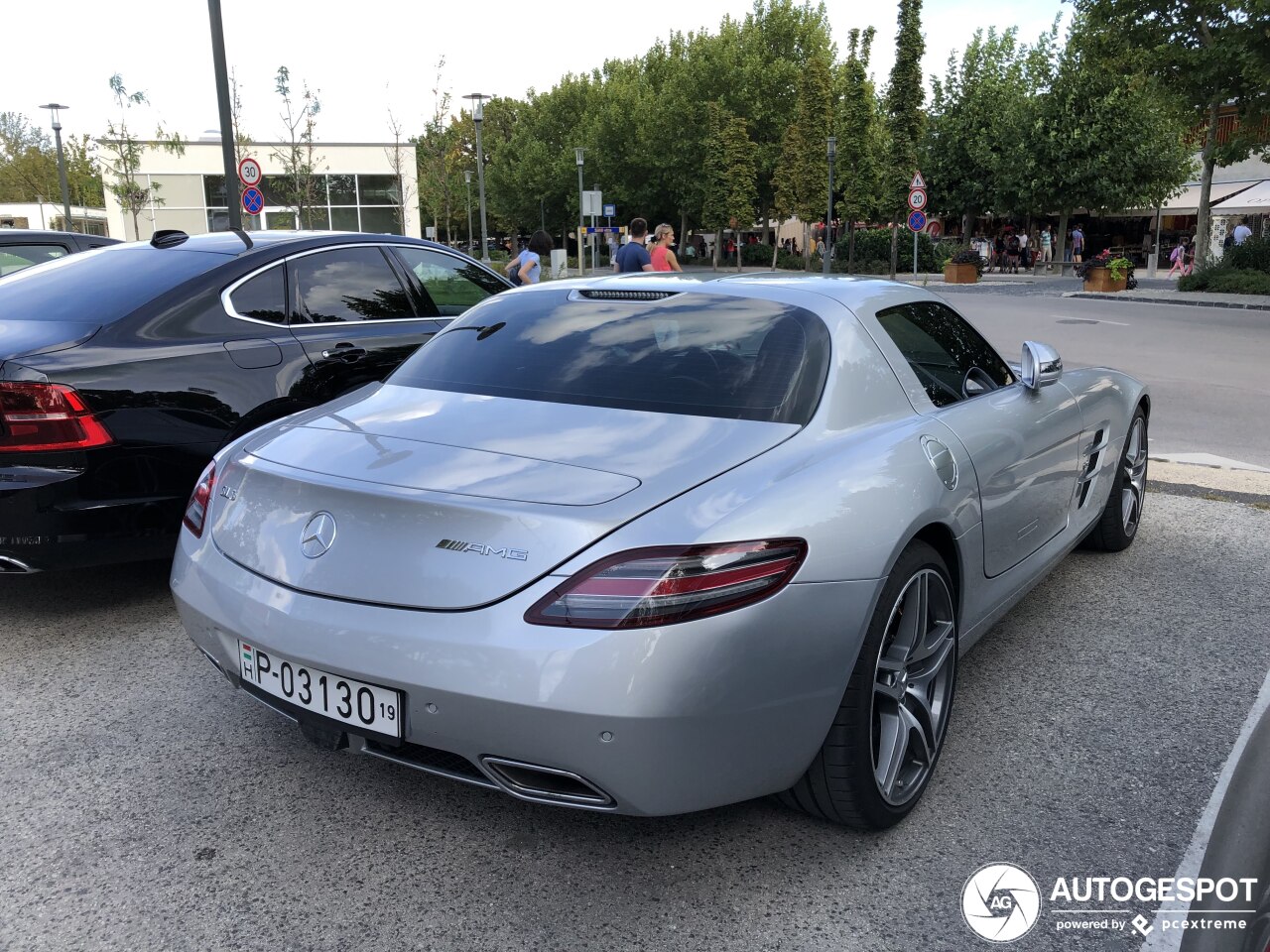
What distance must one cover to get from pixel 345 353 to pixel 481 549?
3018 mm

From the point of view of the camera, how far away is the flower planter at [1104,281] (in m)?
28.9

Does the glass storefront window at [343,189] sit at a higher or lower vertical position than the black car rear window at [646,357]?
higher

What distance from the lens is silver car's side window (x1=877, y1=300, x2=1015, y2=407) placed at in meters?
3.32

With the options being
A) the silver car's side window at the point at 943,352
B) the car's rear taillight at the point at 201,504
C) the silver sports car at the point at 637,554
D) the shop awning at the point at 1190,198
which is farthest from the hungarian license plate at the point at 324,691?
the shop awning at the point at 1190,198

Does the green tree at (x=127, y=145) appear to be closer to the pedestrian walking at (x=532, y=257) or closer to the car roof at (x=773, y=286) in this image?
the pedestrian walking at (x=532, y=257)

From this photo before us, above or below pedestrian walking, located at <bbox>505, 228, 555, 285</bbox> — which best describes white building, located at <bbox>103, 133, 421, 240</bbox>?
above

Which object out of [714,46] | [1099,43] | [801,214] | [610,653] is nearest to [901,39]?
[801,214]

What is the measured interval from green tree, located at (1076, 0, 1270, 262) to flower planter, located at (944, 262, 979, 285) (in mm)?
10317

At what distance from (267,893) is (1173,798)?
2398mm

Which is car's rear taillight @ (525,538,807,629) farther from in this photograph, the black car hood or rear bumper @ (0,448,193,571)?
the black car hood

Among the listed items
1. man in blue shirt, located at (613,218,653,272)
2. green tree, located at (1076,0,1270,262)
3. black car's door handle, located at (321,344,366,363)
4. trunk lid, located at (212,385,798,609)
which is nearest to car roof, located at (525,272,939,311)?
trunk lid, located at (212,385,798,609)

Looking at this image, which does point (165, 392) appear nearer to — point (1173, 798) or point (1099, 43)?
point (1173, 798)

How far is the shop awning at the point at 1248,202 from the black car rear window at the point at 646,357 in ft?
133

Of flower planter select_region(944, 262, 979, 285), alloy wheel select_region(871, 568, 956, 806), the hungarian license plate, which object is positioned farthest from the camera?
flower planter select_region(944, 262, 979, 285)
